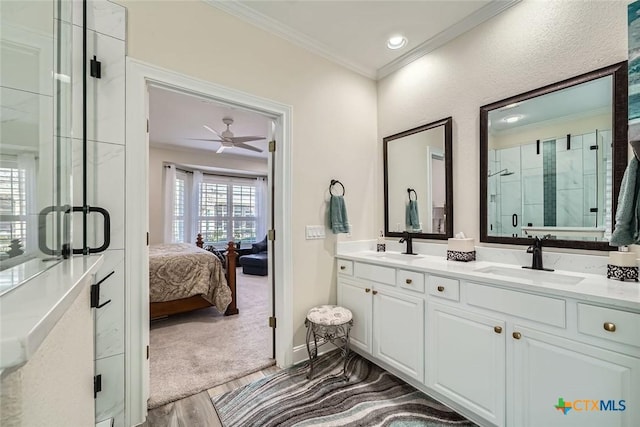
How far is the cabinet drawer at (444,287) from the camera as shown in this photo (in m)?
1.69

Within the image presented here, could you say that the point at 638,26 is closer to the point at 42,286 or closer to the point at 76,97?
the point at 42,286

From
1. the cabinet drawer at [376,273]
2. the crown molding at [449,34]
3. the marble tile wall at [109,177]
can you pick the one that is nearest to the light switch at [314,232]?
the cabinet drawer at [376,273]

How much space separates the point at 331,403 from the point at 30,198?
1887 millimetres

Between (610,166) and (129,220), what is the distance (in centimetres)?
277

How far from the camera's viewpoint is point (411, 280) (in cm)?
193

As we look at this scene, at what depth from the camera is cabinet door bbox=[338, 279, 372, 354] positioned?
7.39ft

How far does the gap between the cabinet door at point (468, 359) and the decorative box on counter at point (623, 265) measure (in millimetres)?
652

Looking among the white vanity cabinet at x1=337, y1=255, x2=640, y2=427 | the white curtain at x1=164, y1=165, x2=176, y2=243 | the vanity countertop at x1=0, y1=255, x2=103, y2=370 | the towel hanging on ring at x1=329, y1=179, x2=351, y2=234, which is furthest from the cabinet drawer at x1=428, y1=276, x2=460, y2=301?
the white curtain at x1=164, y1=165, x2=176, y2=243

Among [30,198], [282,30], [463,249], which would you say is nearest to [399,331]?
[463,249]

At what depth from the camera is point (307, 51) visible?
2449 mm

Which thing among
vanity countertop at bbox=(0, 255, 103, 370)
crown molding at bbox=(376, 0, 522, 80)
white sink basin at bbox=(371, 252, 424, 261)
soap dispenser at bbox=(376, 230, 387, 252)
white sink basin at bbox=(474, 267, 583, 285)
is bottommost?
white sink basin at bbox=(371, 252, 424, 261)

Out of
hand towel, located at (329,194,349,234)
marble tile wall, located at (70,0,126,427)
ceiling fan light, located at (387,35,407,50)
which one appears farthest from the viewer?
hand towel, located at (329,194,349,234)

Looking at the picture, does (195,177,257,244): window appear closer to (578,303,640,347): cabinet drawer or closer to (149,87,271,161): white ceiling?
(149,87,271,161): white ceiling

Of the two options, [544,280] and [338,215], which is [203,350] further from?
[544,280]
